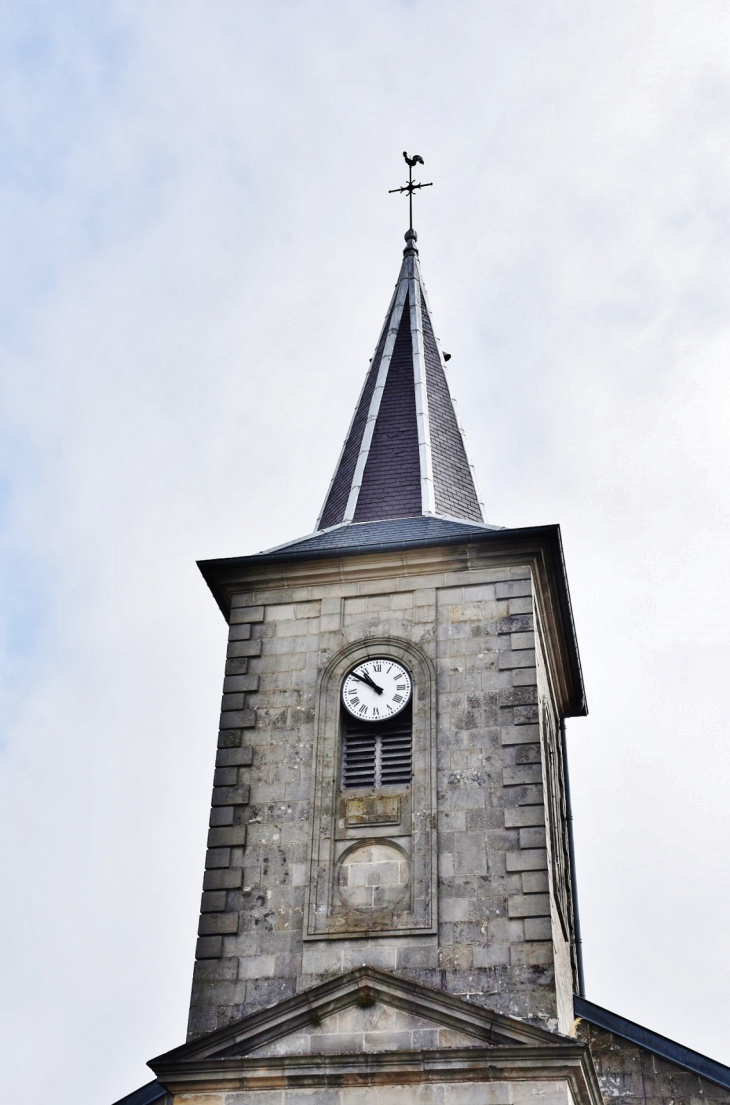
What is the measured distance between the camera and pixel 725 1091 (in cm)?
1838

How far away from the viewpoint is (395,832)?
17.4m

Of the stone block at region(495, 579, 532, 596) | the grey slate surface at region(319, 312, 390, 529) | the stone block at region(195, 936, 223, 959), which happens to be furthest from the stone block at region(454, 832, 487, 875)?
the grey slate surface at region(319, 312, 390, 529)

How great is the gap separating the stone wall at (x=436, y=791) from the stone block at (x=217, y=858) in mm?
18

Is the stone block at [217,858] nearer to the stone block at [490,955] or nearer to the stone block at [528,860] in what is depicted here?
the stone block at [490,955]

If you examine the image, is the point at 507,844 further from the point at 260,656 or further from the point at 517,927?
the point at 260,656

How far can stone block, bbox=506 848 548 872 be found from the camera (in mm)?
16859

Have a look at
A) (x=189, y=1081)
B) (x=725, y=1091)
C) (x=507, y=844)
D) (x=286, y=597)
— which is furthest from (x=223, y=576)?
(x=725, y=1091)

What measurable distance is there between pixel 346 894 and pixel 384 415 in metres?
7.90

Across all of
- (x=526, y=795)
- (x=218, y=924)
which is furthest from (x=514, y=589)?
(x=218, y=924)

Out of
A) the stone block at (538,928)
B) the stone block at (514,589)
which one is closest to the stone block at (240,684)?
the stone block at (514,589)

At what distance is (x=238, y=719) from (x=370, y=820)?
2.16 metres

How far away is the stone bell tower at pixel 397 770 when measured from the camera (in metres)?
16.6

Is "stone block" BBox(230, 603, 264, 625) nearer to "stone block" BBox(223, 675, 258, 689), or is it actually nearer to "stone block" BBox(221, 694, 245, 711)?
"stone block" BBox(223, 675, 258, 689)

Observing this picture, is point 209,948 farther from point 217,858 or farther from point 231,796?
point 231,796
